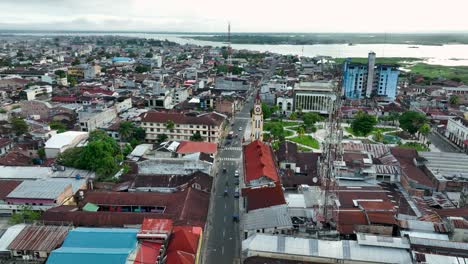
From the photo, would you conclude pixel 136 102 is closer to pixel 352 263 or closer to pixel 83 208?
pixel 83 208

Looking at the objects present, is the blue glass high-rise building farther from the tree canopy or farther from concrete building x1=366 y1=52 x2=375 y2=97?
the tree canopy

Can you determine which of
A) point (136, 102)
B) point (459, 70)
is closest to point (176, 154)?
point (136, 102)

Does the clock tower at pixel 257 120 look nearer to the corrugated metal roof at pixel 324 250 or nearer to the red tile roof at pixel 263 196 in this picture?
the red tile roof at pixel 263 196

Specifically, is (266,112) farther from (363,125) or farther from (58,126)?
(58,126)

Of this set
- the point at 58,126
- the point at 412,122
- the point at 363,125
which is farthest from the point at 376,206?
the point at 58,126

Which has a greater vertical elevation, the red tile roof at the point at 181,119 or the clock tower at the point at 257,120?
the clock tower at the point at 257,120

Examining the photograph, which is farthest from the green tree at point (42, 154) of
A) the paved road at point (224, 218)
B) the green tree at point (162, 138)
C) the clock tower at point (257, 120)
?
the clock tower at point (257, 120)
